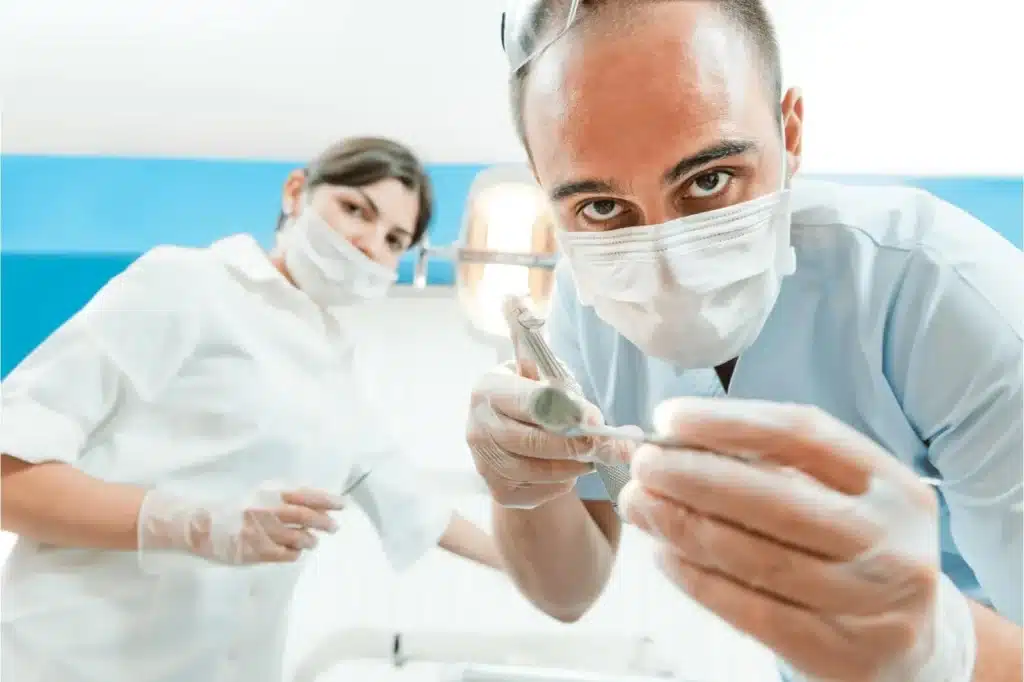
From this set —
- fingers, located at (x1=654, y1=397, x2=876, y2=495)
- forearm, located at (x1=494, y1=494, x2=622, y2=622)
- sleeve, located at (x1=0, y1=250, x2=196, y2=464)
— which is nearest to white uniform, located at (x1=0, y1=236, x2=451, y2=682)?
sleeve, located at (x1=0, y1=250, x2=196, y2=464)

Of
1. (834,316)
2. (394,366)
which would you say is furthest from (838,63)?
(394,366)

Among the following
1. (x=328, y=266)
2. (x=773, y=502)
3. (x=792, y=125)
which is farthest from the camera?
(x=328, y=266)

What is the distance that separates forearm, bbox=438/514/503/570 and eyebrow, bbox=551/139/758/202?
23.3 inches

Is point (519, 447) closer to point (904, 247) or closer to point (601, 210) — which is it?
point (601, 210)

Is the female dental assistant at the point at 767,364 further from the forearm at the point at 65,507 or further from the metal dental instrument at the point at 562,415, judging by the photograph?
the forearm at the point at 65,507

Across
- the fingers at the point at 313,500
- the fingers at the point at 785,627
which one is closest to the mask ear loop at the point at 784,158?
the fingers at the point at 785,627

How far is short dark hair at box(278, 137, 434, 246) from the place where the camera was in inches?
34.1

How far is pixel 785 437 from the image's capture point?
300mm

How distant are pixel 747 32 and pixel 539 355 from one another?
294 millimetres

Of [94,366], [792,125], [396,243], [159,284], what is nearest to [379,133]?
[396,243]

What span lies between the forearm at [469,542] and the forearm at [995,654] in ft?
2.10

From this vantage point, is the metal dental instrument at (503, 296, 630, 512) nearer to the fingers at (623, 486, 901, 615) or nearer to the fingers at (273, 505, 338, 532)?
the fingers at (623, 486, 901, 615)

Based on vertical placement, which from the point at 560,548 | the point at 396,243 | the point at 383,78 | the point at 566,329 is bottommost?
the point at 560,548

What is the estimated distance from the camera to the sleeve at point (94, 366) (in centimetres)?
66
